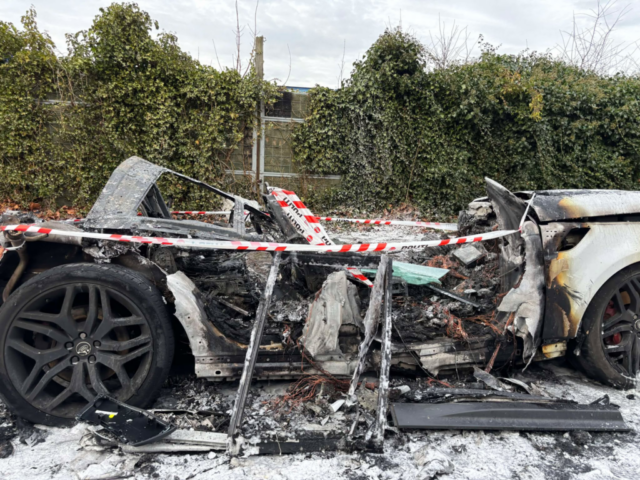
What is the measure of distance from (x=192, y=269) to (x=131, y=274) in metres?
0.76

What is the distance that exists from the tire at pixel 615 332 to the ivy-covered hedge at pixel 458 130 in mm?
6194

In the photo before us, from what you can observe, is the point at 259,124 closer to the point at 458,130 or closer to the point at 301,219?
the point at 458,130

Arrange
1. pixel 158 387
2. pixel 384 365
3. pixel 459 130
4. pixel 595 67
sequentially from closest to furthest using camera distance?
1. pixel 384 365
2. pixel 158 387
3. pixel 459 130
4. pixel 595 67

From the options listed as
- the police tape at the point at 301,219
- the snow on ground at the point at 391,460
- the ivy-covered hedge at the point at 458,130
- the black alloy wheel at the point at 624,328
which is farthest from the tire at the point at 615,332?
the ivy-covered hedge at the point at 458,130

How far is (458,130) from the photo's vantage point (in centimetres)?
872

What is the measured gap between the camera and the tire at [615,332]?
2.81m

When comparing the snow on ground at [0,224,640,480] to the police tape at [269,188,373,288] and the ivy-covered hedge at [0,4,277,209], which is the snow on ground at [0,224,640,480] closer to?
the police tape at [269,188,373,288]

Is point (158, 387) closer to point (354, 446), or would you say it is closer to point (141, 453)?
point (141, 453)

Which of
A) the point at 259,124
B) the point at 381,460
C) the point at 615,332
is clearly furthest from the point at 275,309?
the point at 259,124

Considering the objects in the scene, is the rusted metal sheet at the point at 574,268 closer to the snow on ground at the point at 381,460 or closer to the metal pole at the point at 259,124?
the snow on ground at the point at 381,460

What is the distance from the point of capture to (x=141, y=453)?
7.25 ft

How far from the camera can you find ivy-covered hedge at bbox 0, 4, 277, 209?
7504 millimetres

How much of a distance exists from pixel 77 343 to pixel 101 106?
22.3 ft

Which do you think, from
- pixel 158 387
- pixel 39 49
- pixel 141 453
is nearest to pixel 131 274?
Result: pixel 158 387
